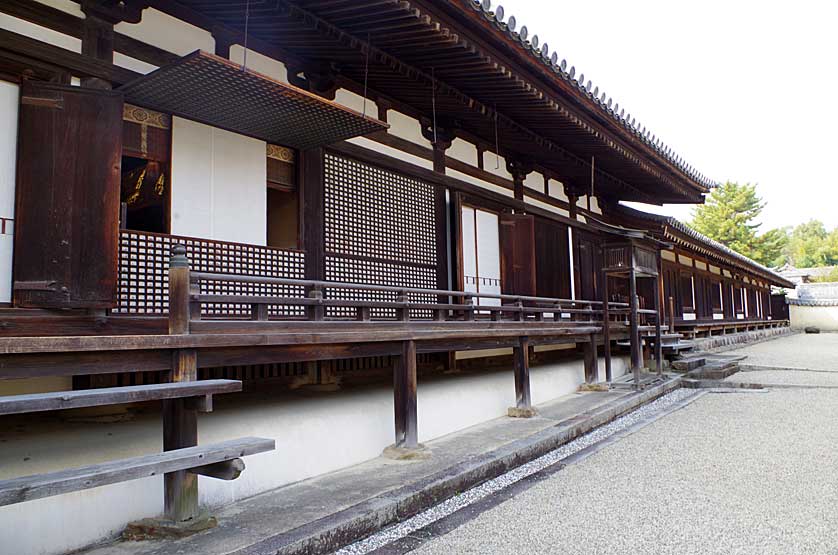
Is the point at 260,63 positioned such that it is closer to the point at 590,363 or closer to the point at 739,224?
the point at 590,363

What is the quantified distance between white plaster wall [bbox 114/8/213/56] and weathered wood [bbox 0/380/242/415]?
330cm

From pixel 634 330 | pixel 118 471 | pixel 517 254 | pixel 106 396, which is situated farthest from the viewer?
pixel 634 330

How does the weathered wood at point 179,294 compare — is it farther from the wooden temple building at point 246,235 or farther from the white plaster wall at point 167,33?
the white plaster wall at point 167,33

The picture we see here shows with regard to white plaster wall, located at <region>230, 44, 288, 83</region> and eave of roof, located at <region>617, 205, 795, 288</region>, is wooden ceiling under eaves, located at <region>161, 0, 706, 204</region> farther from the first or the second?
eave of roof, located at <region>617, 205, 795, 288</region>

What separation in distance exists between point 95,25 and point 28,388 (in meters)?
2.93

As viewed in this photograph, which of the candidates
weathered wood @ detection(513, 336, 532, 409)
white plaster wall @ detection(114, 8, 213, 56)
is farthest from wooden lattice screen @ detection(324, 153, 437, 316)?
white plaster wall @ detection(114, 8, 213, 56)

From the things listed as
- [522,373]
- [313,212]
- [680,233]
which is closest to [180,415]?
[313,212]

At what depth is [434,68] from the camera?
6797mm

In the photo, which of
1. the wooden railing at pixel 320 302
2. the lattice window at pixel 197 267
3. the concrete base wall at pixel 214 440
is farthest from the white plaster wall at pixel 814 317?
the lattice window at pixel 197 267

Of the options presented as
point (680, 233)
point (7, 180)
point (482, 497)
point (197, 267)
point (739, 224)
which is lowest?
point (482, 497)

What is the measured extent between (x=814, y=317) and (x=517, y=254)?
39.9 m

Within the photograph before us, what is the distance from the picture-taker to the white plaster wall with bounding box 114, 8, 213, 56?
5.03 meters

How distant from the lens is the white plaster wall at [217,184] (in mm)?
5328

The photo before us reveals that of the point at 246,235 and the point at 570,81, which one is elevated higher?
the point at 570,81
